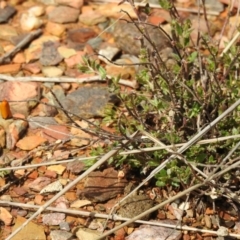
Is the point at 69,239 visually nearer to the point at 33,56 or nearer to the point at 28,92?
the point at 28,92

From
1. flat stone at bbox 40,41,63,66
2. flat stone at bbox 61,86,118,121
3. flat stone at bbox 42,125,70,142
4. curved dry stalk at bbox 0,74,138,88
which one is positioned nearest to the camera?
flat stone at bbox 42,125,70,142

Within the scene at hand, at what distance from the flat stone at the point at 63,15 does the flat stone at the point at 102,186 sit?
3.44ft

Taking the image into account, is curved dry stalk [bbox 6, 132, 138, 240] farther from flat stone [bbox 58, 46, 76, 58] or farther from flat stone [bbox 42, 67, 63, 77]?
flat stone [bbox 58, 46, 76, 58]

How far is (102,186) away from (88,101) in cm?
48

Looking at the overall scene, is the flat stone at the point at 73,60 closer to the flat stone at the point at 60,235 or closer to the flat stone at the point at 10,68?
the flat stone at the point at 10,68

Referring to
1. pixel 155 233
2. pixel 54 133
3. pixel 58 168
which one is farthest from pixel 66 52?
pixel 155 233

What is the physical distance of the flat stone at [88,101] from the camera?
2672 millimetres

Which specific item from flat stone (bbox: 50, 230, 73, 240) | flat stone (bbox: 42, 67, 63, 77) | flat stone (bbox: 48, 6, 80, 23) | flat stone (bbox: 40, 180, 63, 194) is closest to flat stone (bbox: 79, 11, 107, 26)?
flat stone (bbox: 48, 6, 80, 23)

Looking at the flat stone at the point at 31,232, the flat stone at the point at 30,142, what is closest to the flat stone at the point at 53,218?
the flat stone at the point at 31,232

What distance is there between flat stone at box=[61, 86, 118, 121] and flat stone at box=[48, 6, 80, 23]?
538mm

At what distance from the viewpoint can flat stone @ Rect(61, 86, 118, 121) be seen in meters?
2.67

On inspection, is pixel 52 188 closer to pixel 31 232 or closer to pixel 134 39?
pixel 31 232

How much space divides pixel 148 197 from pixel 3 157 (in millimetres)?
597

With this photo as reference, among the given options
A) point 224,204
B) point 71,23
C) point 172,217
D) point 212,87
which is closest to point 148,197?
point 172,217
